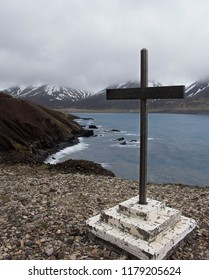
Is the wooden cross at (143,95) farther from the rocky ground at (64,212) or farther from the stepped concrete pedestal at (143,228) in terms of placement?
the rocky ground at (64,212)

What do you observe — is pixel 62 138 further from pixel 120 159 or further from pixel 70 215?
pixel 70 215

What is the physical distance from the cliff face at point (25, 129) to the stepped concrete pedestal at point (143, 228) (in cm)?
2754

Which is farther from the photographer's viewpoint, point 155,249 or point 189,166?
point 189,166

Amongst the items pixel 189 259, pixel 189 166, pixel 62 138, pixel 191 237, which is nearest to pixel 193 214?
pixel 191 237

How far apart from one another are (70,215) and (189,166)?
96.7 ft

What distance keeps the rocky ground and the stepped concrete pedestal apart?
1.00 feet

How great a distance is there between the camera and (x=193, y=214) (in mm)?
9727

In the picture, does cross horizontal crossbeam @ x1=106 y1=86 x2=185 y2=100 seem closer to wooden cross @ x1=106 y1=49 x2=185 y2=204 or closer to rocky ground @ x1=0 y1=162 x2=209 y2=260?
wooden cross @ x1=106 y1=49 x2=185 y2=204

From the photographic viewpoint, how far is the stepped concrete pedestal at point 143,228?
6352mm

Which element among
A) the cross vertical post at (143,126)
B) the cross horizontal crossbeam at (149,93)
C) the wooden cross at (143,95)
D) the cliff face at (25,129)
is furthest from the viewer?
the cliff face at (25,129)

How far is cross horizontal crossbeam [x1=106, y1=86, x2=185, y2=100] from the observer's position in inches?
265

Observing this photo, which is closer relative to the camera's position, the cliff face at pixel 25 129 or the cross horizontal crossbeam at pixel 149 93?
the cross horizontal crossbeam at pixel 149 93

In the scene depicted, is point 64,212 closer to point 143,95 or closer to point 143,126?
point 143,126

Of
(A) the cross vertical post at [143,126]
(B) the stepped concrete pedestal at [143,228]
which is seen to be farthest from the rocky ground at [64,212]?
(A) the cross vertical post at [143,126]
